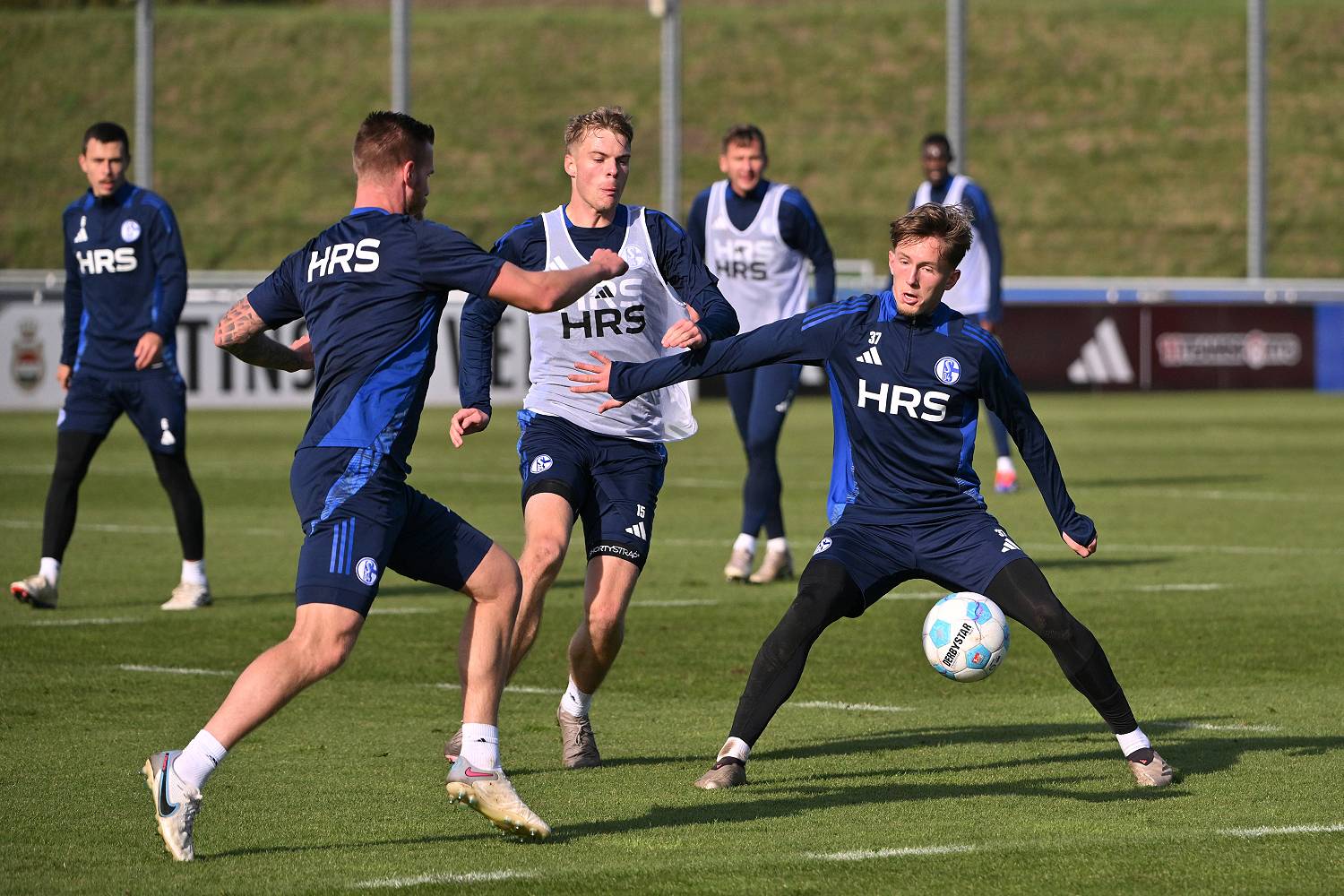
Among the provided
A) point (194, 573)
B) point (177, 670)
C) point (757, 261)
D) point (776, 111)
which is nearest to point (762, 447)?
point (757, 261)

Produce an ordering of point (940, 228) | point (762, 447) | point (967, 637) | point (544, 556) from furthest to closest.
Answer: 1. point (762, 447)
2. point (544, 556)
3. point (967, 637)
4. point (940, 228)

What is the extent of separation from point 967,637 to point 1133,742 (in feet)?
2.04

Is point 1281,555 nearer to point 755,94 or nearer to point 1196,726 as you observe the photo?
point 1196,726

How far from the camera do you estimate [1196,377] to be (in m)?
31.3

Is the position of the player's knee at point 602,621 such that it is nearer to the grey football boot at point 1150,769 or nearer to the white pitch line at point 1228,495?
the grey football boot at point 1150,769

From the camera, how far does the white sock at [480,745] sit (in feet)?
19.2

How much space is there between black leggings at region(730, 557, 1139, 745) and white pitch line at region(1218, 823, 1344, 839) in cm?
76

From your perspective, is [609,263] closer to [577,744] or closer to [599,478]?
[599,478]

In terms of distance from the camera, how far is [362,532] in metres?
5.82

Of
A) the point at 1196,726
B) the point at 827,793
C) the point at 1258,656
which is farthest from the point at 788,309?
the point at 827,793

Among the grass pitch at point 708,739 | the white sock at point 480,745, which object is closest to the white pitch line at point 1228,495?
the grass pitch at point 708,739

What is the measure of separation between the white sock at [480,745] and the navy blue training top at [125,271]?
5.57 meters

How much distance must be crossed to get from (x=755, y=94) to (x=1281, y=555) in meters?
48.1

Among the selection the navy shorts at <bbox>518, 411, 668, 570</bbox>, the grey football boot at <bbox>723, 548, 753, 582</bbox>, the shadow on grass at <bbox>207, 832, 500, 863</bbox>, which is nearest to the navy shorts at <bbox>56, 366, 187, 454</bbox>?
the grey football boot at <bbox>723, 548, 753, 582</bbox>
